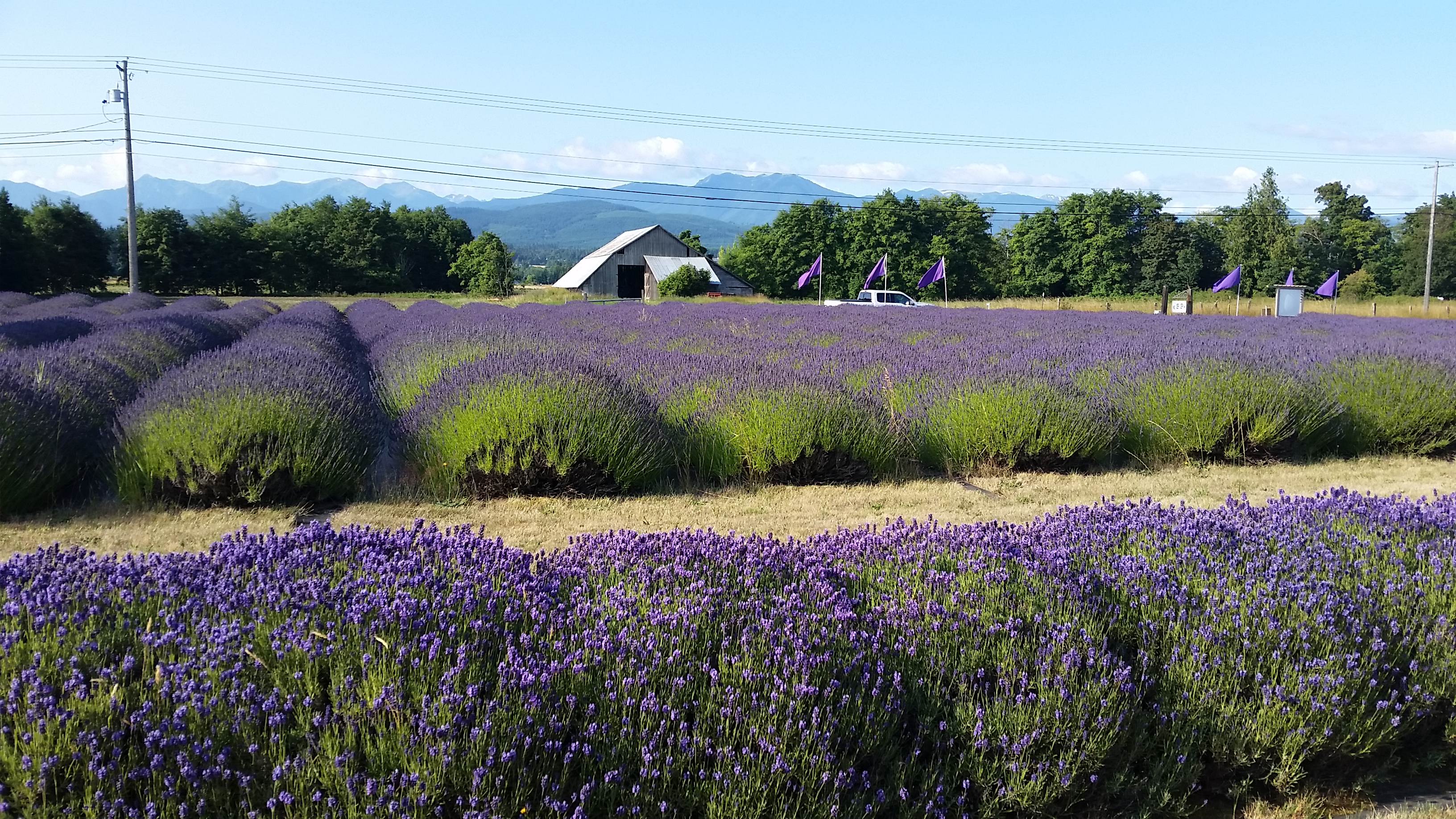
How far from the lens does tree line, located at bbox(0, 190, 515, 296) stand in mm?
34375

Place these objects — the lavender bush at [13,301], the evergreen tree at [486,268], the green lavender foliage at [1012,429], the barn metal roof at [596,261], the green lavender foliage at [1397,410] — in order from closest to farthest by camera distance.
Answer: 1. the green lavender foliage at [1012,429]
2. the green lavender foliage at [1397,410]
3. the lavender bush at [13,301]
4. the barn metal roof at [596,261]
5. the evergreen tree at [486,268]

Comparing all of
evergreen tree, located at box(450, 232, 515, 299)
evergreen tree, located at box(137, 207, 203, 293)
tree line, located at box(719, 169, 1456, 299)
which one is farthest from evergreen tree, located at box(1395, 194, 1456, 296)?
evergreen tree, located at box(137, 207, 203, 293)

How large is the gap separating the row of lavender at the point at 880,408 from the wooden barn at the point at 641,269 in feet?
105

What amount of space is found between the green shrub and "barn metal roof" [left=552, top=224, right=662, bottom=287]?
248 inches

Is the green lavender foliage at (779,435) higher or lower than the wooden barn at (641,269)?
lower

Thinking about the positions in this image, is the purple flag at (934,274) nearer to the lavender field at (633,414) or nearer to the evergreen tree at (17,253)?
the lavender field at (633,414)

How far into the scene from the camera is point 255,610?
1.92m

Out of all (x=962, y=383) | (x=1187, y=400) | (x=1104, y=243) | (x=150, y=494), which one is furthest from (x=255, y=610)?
(x=1104, y=243)

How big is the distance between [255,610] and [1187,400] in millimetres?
6095

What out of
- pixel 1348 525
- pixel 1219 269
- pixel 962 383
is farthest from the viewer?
pixel 1219 269

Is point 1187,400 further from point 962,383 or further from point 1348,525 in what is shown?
point 1348,525

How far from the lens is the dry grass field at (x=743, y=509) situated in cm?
398

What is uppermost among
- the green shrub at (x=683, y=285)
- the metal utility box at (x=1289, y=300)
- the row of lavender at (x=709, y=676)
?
the green shrub at (x=683, y=285)

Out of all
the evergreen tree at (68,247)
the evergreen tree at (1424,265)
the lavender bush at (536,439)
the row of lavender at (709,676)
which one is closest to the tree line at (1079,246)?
the evergreen tree at (1424,265)
